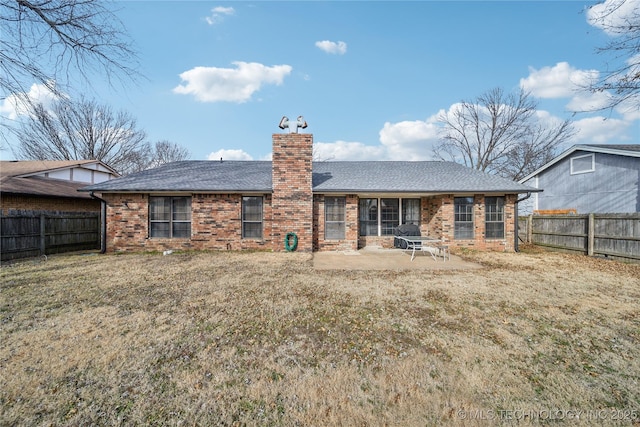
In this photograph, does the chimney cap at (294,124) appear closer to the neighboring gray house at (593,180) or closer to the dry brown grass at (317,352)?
the dry brown grass at (317,352)

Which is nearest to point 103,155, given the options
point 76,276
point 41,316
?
point 76,276

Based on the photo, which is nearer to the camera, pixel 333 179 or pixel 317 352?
pixel 317 352

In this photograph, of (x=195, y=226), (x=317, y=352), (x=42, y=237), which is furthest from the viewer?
(x=195, y=226)

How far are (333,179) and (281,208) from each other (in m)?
2.89

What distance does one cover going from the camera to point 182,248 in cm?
1066

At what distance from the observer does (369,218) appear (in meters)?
12.0

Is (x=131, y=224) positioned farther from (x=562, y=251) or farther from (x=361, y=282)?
(x=562, y=251)

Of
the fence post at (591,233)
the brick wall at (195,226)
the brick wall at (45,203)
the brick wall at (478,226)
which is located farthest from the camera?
the brick wall at (45,203)

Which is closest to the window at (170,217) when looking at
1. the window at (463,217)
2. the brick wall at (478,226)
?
the brick wall at (478,226)

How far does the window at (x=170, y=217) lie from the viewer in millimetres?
10797

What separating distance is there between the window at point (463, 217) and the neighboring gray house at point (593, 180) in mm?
9004

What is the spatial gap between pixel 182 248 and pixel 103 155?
24136mm

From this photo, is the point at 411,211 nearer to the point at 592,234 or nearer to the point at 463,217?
the point at 463,217

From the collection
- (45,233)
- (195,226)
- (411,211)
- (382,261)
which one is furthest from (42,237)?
(411,211)
